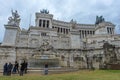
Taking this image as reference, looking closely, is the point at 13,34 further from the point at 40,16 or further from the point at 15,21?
the point at 40,16

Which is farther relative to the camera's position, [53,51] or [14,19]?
[14,19]

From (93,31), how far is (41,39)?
69.7 meters

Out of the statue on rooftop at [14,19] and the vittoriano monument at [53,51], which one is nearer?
the vittoriano monument at [53,51]

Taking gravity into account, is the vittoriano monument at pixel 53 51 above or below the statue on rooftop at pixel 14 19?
below

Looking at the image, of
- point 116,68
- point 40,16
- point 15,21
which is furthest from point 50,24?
point 116,68

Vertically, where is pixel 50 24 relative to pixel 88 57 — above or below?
above

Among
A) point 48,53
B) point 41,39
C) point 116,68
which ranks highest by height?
point 41,39

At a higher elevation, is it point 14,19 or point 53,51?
point 14,19

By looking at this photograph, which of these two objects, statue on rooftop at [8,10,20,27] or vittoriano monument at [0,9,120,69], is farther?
statue on rooftop at [8,10,20,27]

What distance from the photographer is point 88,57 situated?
119 ft

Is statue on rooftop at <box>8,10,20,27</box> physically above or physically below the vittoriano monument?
above

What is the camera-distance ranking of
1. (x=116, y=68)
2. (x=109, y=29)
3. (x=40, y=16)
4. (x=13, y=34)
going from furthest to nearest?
(x=109, y=29) < (x=40, y=16) < (x=13, y=34) < (x=116, y=68)

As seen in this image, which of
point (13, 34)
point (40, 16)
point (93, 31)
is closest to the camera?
point (13, 34)

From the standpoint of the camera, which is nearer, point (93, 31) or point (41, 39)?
point (41, 39)
